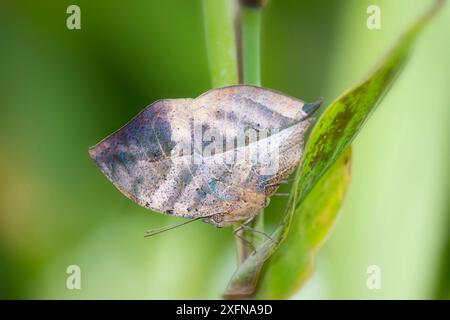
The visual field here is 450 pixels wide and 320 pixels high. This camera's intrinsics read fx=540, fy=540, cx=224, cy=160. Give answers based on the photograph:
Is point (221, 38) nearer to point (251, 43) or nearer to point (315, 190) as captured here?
point (251, 43)

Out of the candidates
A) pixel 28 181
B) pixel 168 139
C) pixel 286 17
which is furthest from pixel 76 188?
pixel 286 17

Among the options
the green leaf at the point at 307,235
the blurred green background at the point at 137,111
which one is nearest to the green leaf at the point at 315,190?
the green leaf at the point at 307,235

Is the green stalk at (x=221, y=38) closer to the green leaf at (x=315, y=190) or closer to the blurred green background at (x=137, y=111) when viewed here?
the green leaf at (x=315, y=190)

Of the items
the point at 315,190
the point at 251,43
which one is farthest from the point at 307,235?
the point at 251,43

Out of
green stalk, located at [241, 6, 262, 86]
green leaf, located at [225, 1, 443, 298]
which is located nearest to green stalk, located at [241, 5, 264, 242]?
green stalk, located at [241, 6, 262, 86]

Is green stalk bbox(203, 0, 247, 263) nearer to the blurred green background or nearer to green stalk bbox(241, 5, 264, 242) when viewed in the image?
green stalk bbox(241, 5, 264, 242)
